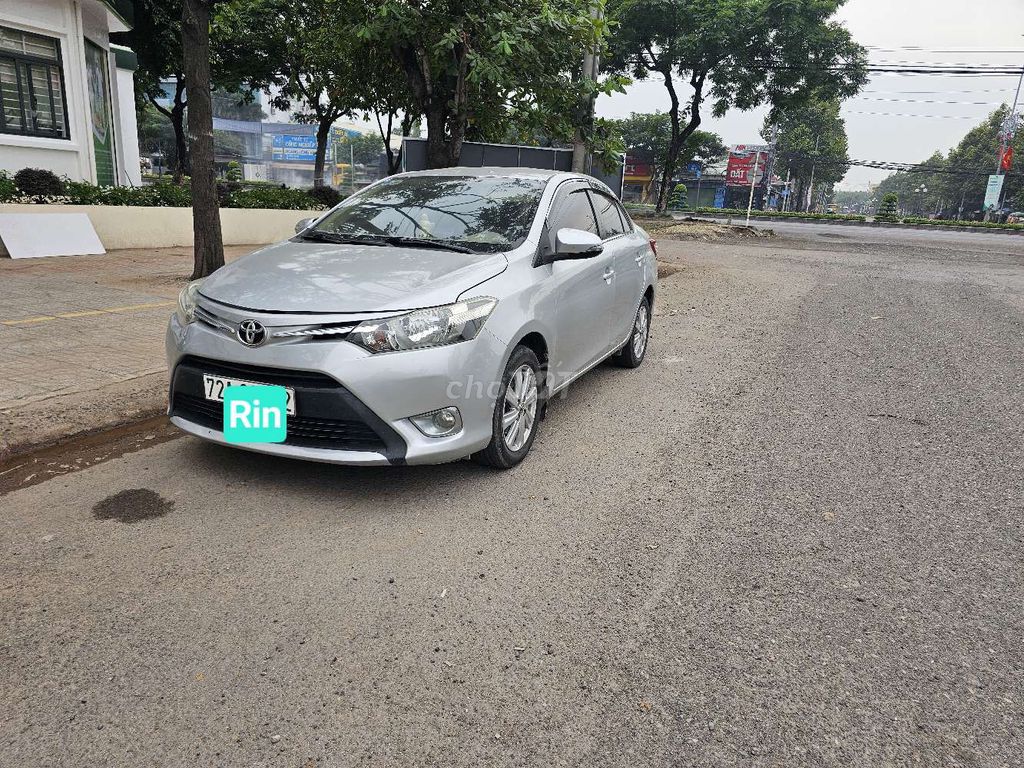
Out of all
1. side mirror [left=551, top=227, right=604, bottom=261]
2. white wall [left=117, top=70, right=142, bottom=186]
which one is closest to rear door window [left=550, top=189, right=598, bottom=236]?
side mirror [left=551, top=227, right=604, bottom=261]

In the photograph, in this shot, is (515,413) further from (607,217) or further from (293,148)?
(293,148)

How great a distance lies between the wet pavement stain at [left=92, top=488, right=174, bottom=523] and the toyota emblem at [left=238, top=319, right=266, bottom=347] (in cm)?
86

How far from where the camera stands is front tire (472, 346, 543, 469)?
3.71m

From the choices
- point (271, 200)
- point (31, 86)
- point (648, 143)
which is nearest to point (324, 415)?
point (271, 200)

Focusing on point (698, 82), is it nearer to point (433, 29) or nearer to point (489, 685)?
point (433, 29)

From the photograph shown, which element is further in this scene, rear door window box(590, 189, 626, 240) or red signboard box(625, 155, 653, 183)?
red signboard box(625, 155, 653, 183)

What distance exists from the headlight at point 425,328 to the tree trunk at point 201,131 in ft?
21.7

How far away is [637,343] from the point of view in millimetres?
6219

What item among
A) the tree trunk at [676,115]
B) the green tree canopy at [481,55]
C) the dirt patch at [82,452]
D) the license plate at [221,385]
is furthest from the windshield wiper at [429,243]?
the tree trunk at [676,115]

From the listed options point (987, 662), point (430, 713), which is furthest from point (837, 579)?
point (430, 713)

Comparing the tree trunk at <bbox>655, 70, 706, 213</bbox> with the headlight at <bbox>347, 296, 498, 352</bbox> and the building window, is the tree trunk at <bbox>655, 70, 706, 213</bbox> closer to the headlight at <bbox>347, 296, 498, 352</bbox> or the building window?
the building window

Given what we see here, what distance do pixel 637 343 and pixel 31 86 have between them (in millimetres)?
14326

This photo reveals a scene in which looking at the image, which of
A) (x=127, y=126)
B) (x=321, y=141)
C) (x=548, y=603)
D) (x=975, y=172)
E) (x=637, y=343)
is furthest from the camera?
(x=975, y=172)

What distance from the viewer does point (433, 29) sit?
9.87 meters
